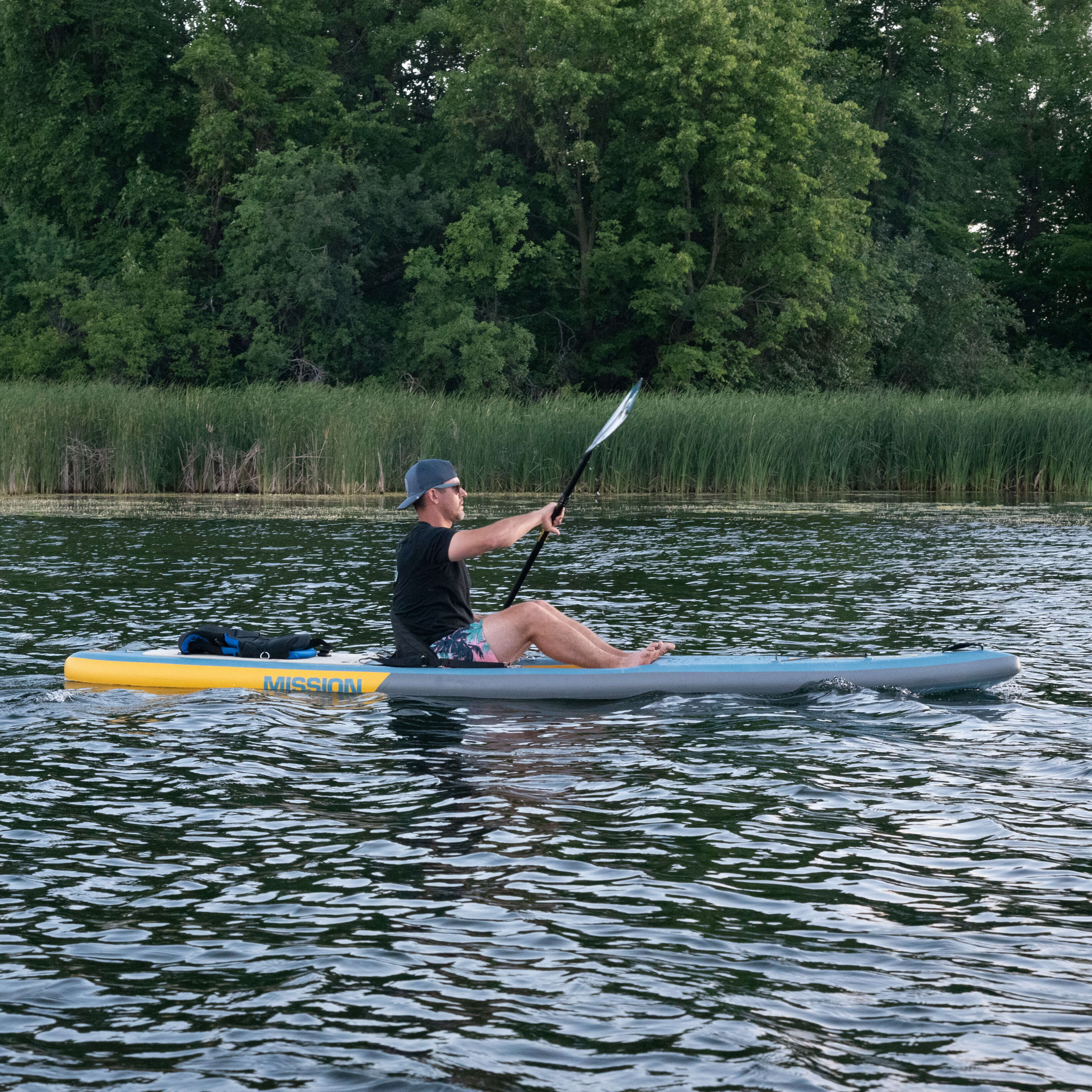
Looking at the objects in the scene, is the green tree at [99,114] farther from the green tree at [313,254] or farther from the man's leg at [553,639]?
the man's leg at [553,639]

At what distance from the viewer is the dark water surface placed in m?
3.31

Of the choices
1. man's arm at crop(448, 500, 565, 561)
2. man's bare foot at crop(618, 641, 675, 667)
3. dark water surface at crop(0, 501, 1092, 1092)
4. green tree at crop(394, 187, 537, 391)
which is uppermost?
green tree at crop(394, 187, 537, 391)

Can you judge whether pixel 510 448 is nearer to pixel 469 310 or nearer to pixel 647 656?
pixel 469 310

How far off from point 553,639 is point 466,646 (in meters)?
0.45

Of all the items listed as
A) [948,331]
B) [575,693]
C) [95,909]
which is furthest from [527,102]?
[95,909]

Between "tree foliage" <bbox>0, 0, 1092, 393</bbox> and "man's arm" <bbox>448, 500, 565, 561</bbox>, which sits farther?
"tree foliage" <bbox>0, 0, 1092, 393</bbox>

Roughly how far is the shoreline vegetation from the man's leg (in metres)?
12.1

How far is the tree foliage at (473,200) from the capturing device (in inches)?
1211

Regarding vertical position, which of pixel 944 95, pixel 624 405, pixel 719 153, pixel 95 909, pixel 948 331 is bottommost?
pixel 95 909

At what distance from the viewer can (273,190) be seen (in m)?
30.9

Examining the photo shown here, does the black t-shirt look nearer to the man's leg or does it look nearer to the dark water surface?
the man's leg

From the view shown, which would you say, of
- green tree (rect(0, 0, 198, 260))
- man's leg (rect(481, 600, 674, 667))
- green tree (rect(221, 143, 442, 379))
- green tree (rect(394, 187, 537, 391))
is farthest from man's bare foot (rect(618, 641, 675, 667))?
green tree (rect(0, 0, 198, 260))

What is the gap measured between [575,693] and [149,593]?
491 centimetres

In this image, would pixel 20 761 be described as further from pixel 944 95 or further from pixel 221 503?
pixel 944 95
